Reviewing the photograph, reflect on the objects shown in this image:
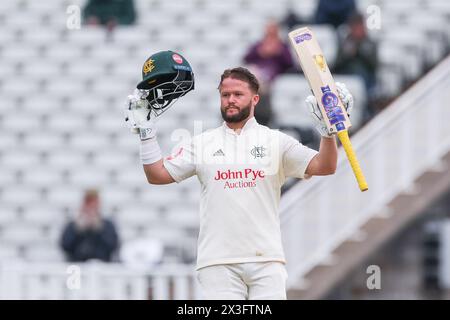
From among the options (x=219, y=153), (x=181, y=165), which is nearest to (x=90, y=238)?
(x=181, y=165)

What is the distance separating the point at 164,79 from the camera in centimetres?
724

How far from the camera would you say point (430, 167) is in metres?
12.7

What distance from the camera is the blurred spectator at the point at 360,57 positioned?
42.9 feet

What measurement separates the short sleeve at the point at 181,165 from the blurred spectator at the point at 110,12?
7336 mm

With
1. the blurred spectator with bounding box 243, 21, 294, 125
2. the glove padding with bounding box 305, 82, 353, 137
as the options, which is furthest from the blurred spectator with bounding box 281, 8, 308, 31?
the glove padding with bounding box 305, 82, 353, 137

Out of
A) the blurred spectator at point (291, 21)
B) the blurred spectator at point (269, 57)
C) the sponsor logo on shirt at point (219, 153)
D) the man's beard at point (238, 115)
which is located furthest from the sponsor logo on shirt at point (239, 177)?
the blurred spectator at point (291, 21)

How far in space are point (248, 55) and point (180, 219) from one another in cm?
155

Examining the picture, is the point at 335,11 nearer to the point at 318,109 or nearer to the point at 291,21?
the point at 291,21

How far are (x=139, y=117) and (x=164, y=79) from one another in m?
0.23

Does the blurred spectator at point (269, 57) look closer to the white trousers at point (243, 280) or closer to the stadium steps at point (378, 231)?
the stadium steps at point (378, 231)
